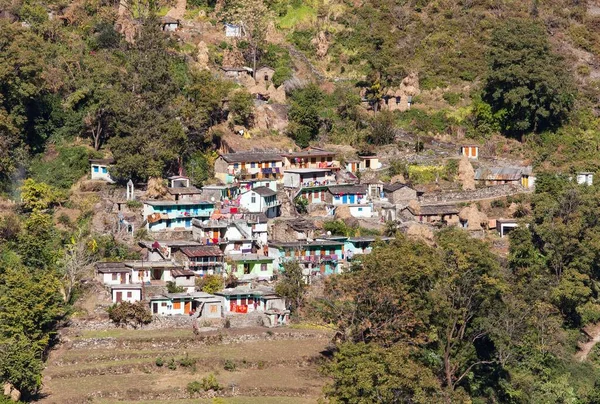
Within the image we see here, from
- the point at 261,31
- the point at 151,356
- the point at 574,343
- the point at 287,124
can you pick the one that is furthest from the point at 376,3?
the point at 151,356

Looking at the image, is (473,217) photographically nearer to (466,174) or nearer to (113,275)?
(466,174)

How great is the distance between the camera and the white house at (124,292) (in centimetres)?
6550

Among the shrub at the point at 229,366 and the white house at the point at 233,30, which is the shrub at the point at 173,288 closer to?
the shrub at the point at 229,366

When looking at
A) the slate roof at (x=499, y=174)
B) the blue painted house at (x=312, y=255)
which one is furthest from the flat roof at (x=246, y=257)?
the slate roof at (x=499, y=174)

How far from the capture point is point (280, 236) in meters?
72.9

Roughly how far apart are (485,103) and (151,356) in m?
35.3

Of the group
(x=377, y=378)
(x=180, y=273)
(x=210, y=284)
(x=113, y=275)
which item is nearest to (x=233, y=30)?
(x=180, y=273)

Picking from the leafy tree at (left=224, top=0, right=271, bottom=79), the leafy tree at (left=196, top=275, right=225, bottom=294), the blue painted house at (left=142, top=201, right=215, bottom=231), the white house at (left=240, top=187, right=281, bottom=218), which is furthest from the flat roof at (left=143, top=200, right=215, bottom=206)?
the leafy tree at (left=224, top=0, right=271, bottom=79)

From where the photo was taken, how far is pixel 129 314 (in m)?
63.8

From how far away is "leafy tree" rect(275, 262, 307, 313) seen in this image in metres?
67.5

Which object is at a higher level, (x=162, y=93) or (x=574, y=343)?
(x=162, y=93)

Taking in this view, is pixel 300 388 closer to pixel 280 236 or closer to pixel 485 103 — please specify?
pixel 280 236

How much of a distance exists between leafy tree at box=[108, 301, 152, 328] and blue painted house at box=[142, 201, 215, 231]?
855cm

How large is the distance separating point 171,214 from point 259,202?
5.37m
